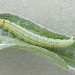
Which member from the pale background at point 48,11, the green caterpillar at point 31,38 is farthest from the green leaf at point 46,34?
the pale background at point 48,11

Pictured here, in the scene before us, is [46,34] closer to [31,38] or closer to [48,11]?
[31,38]

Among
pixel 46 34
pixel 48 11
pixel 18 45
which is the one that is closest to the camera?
pixel 18 45

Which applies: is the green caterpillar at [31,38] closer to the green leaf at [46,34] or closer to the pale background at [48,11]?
the green leaf at [46,34]

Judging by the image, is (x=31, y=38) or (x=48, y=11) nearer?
(x=31, y=38)

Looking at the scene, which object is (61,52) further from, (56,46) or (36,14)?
(36,14)

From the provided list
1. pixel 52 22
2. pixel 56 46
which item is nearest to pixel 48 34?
pixel 56 46

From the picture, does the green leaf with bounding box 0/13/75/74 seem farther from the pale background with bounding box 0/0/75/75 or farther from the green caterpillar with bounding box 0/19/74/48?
the pale background with bounding box 0/0/75/75

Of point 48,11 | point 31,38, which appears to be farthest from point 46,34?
point 48,11

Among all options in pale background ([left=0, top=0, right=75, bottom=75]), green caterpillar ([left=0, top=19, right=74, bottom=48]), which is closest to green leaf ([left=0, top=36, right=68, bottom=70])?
green caterpillar ([left=0, top=19, right=74, bottom=48])

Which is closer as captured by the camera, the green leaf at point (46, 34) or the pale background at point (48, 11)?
the green leaf at point (46, 34)
